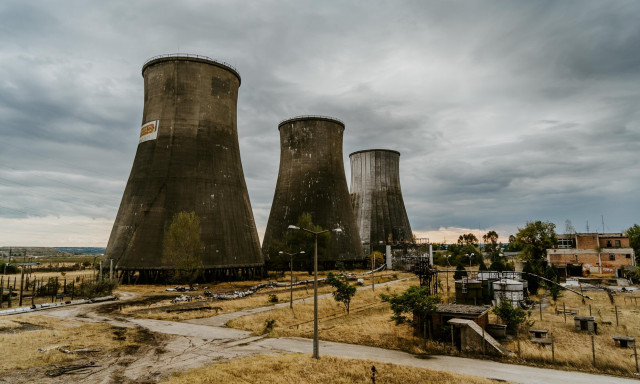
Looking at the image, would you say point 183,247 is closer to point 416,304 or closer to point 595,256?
point 416,304

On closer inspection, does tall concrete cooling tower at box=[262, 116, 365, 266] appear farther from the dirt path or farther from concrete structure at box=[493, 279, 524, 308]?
the dirt path

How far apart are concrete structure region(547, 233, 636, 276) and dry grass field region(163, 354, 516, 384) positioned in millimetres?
50074

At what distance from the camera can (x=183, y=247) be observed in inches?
1617

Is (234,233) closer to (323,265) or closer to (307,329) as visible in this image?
(323,265)

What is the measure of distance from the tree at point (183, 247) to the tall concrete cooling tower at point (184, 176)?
3.84 feet

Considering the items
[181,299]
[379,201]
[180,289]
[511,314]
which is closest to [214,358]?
[511,314]

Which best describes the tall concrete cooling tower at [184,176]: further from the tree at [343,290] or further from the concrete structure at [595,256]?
the concrete structure at [595,256]

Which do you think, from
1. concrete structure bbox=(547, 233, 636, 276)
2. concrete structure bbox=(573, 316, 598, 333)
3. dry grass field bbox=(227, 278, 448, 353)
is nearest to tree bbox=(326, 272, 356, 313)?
dry grass field bbox=(227, 278, 448, 353)

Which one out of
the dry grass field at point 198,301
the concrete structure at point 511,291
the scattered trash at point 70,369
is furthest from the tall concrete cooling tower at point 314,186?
the scattered trash at point 70,369

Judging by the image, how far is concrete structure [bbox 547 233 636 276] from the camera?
174 feet

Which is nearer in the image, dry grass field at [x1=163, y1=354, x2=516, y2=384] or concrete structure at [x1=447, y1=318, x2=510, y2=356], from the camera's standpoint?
dry grass field at [x1=163, y1=354, x2=516, y2=384]

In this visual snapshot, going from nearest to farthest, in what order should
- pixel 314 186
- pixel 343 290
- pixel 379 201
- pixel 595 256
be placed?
pixel 343 290 < pixel 595 256 < pixel 314 186 < pixel 379 201

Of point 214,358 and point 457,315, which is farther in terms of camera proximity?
point 457,315

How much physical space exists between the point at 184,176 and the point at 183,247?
27.4 ft
